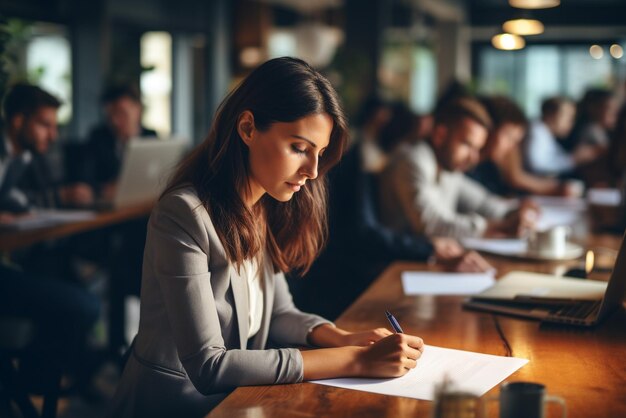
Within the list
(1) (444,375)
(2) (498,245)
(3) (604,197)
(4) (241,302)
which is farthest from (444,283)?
(3) (604,197)

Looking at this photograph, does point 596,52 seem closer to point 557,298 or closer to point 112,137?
point 112,137

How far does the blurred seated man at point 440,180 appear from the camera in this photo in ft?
10.2

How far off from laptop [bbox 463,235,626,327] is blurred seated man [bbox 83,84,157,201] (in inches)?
119

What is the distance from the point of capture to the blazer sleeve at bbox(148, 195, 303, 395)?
54.0 inches

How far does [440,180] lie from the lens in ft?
11.2

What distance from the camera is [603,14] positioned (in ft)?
40.4

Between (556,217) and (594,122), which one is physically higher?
(594,122)

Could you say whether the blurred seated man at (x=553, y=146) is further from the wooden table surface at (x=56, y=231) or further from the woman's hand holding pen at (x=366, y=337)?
the woman's hand holding pen at (x=366, y=337)

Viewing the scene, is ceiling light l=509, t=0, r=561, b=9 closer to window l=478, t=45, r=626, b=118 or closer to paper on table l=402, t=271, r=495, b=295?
paper on table l=402, t=271, r=495, b=295

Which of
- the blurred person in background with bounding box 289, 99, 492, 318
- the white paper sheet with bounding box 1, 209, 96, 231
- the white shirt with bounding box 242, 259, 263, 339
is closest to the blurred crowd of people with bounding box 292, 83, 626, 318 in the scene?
the blurred person in background with bounding box 289, 99, 492, 318

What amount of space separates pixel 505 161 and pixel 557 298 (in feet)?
11.4

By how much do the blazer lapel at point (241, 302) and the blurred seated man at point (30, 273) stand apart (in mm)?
1142

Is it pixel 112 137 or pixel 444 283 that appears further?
pixel 112 137

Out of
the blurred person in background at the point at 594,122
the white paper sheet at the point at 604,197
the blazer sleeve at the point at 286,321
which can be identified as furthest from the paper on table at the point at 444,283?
the blurred person in background at the point at 594,122
